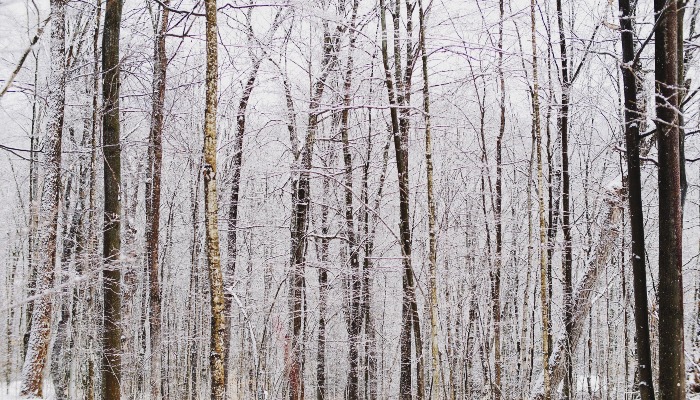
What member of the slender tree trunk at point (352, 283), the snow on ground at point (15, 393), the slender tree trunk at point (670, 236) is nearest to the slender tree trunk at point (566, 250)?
the slender tree trunk at point (670, 236)

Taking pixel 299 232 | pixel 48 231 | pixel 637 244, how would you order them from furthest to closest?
1. pixel 299 232
2. pixel 48 231
3. pixel 637 244

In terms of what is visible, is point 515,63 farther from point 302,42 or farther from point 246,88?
point 246,88

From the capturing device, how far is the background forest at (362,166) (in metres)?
5.45

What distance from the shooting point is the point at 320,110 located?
8.20 metres

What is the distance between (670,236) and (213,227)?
172 inches

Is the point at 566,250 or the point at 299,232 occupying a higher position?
the point at 299,232

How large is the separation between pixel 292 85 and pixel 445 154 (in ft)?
15.8

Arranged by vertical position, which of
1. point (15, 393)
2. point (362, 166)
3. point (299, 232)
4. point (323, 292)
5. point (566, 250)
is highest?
point (362, 166)

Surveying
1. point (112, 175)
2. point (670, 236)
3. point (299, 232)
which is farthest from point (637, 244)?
point (299, 232)

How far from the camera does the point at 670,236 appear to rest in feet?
14.6

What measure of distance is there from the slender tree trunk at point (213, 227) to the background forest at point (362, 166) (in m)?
0.02

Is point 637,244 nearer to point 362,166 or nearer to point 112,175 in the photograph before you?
point 112,175

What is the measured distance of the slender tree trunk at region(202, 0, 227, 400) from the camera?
17.9 feet

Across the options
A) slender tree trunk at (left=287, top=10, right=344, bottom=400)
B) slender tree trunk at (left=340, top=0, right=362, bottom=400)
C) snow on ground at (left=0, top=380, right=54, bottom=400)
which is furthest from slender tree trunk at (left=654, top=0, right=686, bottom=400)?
snow on ground at (left=0, top=380, right=54, bottom=400)
